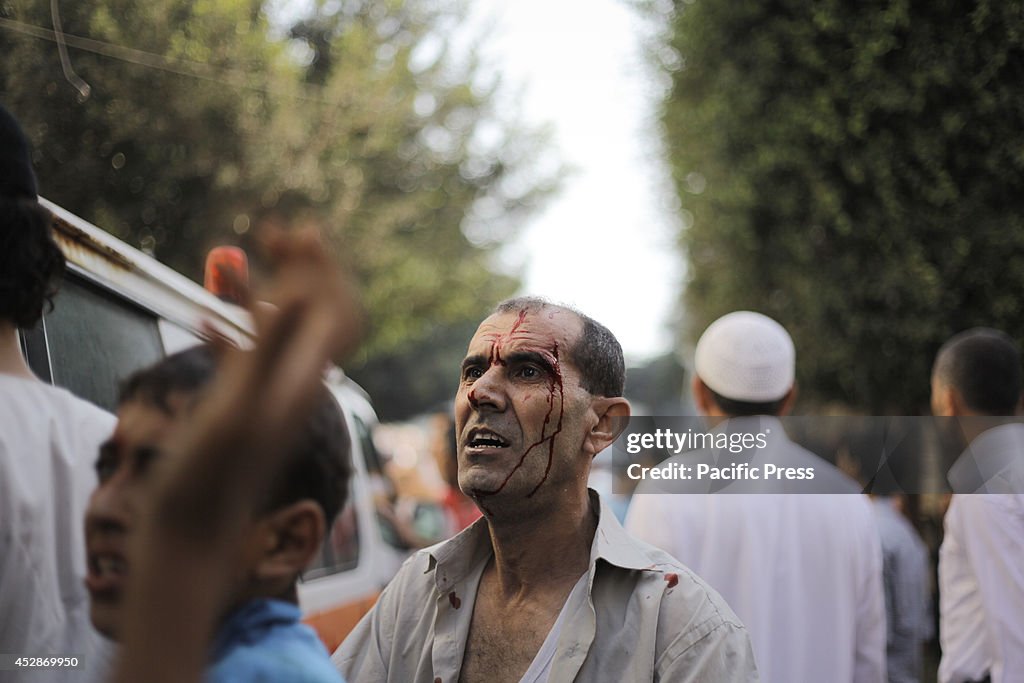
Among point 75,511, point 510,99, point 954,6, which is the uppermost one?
point 510,99

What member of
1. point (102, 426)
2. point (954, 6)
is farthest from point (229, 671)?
point (954, 6)

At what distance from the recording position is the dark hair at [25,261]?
2002 millimetres

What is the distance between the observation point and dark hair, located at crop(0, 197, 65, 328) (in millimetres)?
2002

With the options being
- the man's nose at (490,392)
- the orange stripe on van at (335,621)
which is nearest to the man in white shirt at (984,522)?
the man's nose at (490,392)

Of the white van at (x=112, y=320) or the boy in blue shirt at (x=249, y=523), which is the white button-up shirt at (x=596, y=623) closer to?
the white van at (x=112, y=320)

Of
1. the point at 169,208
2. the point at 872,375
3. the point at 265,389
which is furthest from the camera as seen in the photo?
the point at 872,375

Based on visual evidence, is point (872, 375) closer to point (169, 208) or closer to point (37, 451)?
point (169, 208)

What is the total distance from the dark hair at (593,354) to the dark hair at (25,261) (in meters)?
1.08

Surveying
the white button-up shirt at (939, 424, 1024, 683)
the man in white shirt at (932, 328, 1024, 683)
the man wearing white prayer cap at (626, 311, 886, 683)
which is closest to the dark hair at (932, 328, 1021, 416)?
the man in white shirt at (932, 328, 1024, 683)

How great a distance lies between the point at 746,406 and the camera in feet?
10.5

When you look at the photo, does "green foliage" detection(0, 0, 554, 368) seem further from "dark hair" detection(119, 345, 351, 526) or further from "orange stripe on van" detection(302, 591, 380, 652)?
"dark hair" detection(119, 345, 351, 526)

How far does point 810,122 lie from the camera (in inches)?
247

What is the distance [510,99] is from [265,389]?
5.84 metres

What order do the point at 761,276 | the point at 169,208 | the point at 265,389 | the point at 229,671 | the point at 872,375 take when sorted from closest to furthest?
the point at 265,389, the point at 229,671, the point at 169,208, the point at 872,375, the point at 761,276
